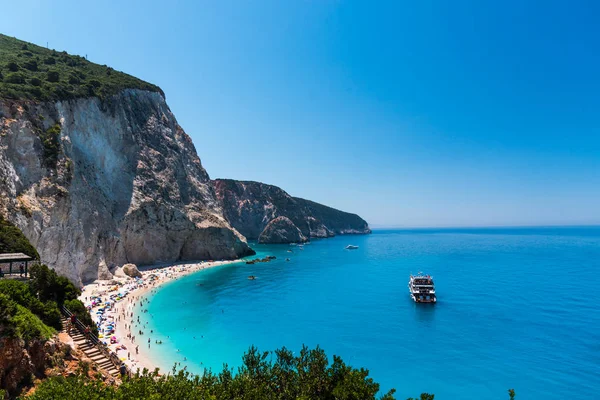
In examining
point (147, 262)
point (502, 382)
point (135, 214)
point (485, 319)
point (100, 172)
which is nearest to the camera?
point (502, 382)

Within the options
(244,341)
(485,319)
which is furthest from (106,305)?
(485,319)

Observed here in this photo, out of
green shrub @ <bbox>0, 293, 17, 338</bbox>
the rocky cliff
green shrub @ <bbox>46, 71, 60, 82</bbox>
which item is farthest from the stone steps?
the rocky cliff

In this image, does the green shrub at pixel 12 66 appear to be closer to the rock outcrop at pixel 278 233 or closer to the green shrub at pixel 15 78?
the green shrub at pixel 15 78

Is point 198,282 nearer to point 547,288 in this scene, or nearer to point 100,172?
point 100,172

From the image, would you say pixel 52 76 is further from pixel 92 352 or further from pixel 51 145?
pixel 92 352

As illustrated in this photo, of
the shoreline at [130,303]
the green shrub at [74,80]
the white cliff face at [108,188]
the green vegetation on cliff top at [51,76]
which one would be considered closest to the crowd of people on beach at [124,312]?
the shoreline at [130,303]
